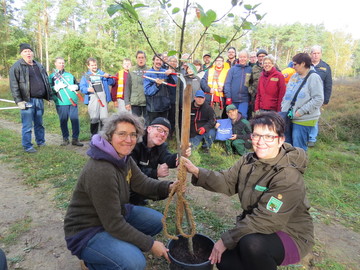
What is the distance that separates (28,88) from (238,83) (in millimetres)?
4452

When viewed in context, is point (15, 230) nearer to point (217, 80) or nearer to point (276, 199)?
point (276, 199)

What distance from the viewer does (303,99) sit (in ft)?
12.8

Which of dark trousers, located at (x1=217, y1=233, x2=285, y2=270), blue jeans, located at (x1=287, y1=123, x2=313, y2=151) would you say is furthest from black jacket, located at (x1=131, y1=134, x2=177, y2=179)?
blue jeans, located at (x1=287, y1=123, x2=313, y2=151)

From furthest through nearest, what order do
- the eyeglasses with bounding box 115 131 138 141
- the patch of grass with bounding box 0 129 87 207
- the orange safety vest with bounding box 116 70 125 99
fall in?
1. the orange safety vest with bounding box 116 70 125 99
2. the patch of grass with bounding box 0 129 87 207
3. the eyeglasses with bounding box 115 131 138 141

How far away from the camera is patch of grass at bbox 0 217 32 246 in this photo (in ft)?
8.08

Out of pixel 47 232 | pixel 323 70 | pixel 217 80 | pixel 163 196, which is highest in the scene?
pixel 323 70

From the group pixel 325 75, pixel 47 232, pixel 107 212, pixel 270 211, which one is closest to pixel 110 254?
pixel 107 212

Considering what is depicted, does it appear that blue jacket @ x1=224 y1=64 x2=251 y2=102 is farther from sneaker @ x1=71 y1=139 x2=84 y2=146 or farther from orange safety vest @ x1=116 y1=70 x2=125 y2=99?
sneaker @ x1=71 y1=139 x2=84 y2=146

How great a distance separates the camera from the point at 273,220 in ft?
5.51

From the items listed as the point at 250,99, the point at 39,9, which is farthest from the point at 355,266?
the point at 39,9

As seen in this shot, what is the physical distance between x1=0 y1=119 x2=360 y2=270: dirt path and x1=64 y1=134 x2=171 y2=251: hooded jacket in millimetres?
716

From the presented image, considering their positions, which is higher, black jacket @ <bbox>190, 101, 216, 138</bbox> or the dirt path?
black jacket @ <bbox>190, 101, 216, 138</bbox>

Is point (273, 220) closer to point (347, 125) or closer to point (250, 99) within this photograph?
point (250, 99)

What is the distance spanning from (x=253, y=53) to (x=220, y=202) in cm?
417
